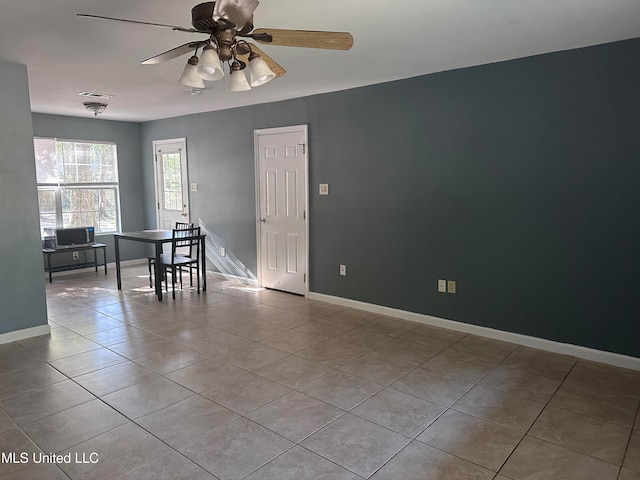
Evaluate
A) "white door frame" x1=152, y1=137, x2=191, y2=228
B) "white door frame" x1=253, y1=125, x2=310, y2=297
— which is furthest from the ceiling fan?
"white door frame" x1=152, y1=137, x2=191, y2=228

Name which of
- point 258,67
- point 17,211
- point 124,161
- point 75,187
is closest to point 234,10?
point 258,67

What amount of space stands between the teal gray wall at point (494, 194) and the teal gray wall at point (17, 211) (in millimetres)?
2692

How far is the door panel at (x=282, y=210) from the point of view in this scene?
17.7ft

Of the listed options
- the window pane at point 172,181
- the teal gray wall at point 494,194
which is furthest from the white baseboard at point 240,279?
the window pane at point 172,181

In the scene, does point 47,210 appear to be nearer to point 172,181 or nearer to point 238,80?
point 172,181

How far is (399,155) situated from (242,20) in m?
2.81

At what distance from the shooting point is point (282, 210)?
5.62m

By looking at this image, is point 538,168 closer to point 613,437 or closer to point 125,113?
point 613,437

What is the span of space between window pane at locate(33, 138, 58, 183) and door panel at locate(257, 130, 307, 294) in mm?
3273

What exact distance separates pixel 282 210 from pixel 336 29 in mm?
2951

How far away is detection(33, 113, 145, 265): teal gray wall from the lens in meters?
6.89

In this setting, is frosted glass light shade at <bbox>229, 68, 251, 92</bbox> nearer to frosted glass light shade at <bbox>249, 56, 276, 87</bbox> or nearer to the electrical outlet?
frosted glass light shade at <bbox>249, 56, 276, 87</bbox>

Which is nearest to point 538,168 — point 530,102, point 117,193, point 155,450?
point 530,102

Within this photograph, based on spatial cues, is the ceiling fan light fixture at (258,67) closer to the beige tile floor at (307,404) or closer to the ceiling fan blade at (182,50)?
the ceiling fan blade at (182,50)
